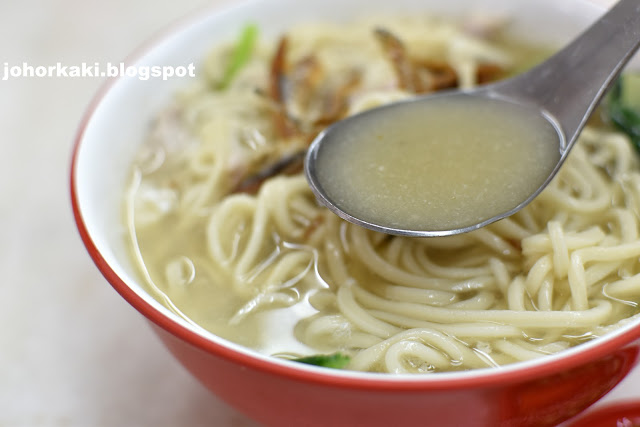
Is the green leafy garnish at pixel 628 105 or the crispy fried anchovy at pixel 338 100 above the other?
the crispy fried anchovy at pixel 338 100

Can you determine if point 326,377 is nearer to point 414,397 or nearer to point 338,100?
point 414,397

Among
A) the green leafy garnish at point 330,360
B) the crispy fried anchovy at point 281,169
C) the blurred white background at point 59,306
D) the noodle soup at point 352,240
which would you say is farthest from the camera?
the crispy fried anchovy at point 281,169

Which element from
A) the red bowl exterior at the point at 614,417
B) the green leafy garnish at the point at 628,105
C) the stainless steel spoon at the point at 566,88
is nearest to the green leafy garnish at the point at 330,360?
the stainless steel spoon at the point at 566,88

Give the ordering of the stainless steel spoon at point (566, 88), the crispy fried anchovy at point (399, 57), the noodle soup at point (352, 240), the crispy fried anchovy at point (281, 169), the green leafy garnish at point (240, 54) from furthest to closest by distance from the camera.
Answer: the green leafy garnish at point (240, 54)
the crispy fried anchovy at point (399, 57)
the crispy fried anchovy at point (281, 169)
the stainless steel spoon at point (566, 88)
the noodle soup at point (352, 240)

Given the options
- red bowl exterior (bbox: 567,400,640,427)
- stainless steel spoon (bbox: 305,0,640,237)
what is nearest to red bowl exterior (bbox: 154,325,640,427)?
red bowl exterior (bbox: 567,400,640,427)

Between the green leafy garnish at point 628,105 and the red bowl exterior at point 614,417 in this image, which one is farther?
the green leafy garnish at point 628,105

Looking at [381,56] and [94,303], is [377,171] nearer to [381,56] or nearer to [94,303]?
[381,56]

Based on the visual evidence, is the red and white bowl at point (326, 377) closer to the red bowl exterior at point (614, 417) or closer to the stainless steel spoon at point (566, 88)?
the red bowl exterior at point (614, 417)

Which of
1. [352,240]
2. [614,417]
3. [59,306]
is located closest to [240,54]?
[352,240]
